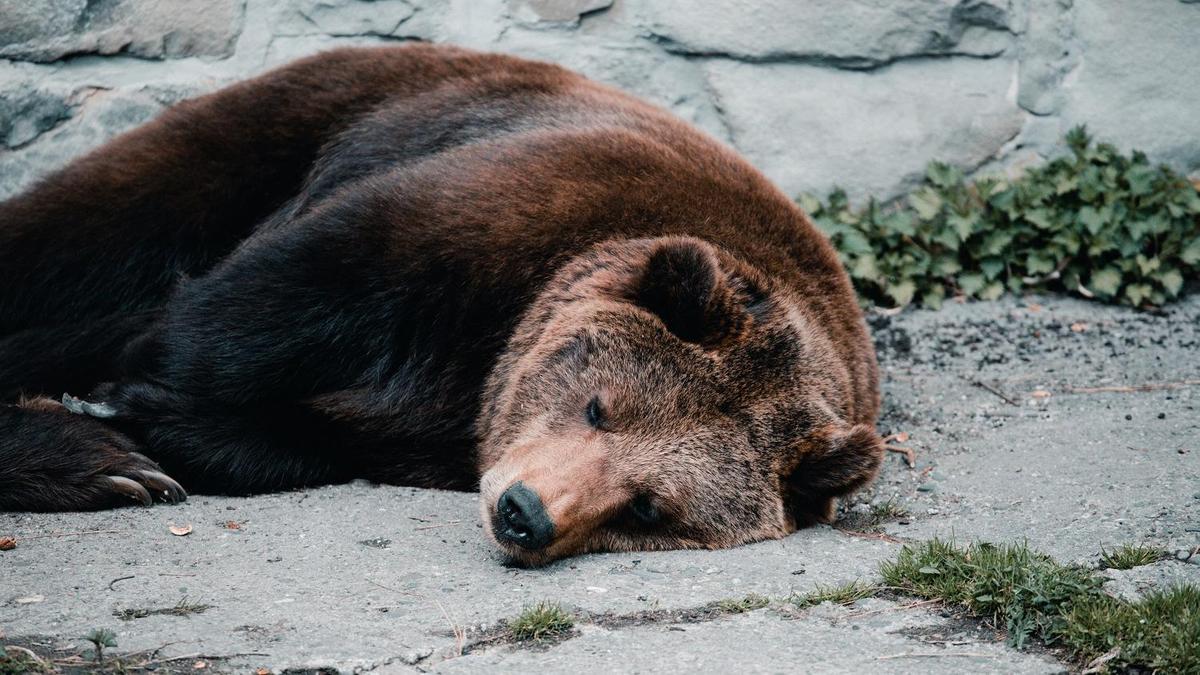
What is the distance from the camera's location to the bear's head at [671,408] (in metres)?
3.67

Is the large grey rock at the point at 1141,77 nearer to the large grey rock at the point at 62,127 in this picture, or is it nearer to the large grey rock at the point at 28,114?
the large grey rock at the point at 62,127

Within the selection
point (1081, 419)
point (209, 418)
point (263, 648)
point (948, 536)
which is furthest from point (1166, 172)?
point (263, 648)

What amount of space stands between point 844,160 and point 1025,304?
3.91 ft

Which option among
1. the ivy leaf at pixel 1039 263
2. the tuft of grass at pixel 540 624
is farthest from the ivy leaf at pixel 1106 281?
the tuft of grass at pixel 540 624

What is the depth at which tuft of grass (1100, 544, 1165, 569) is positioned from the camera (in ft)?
10.7

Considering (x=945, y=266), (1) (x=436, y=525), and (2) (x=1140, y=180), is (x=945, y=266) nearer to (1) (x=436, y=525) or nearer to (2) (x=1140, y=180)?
(2) (x=1140, y=180)

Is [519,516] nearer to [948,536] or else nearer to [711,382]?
[711,382]

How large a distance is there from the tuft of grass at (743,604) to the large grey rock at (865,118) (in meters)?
3.54

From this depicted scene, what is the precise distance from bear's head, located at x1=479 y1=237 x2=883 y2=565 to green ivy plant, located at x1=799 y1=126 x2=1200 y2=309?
2.30m

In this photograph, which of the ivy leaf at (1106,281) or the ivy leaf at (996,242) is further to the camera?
the ivy leaf at (996,242)

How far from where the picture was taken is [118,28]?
5602mm

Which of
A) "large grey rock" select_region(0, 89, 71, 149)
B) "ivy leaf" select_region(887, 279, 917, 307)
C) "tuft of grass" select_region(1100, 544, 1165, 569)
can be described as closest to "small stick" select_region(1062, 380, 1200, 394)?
"ivy leaf" select_region(887, 279, 917, 307)

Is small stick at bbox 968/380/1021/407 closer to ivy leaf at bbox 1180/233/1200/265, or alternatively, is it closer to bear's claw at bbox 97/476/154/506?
ivy leaf at bbox 1180/233/1200/265

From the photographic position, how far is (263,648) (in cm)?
270
